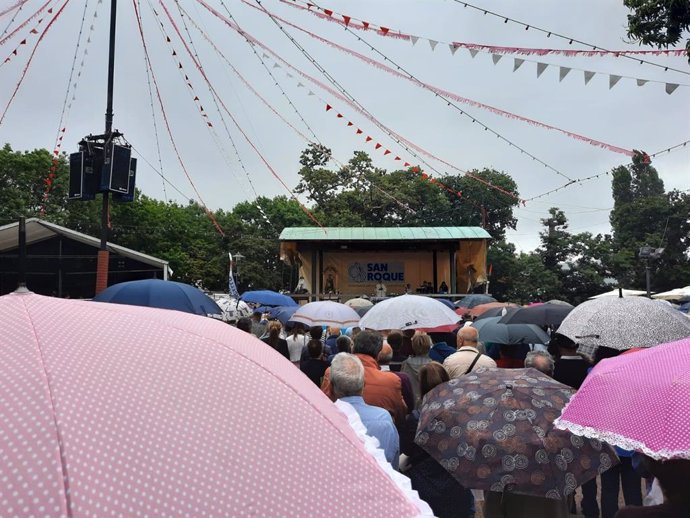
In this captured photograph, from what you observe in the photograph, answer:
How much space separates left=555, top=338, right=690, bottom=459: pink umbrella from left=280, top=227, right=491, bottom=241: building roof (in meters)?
20.5

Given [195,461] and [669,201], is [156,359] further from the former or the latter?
[669,201]

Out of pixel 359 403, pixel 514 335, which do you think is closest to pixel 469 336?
pixel 514 335

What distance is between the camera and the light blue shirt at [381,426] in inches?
146

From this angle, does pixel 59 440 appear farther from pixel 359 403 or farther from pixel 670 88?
pixel 670 88

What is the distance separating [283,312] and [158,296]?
6110 millimetres

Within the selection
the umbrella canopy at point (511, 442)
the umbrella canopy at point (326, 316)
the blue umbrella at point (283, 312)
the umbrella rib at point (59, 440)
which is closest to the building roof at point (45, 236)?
the blue umbrella at point (283, 312)

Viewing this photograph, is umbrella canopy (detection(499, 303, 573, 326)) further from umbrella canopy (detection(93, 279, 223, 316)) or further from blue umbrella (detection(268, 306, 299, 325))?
blue umbrella (detection(268, 306, 299, 325))

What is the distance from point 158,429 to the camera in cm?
131

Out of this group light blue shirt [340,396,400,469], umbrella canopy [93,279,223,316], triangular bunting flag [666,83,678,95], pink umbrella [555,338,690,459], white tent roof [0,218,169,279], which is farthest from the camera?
white tent roof [0,218,169,279]

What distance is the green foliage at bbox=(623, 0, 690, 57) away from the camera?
10.6m

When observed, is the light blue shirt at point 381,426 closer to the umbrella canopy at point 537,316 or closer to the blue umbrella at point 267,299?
the umbrella canopy at point 537,316

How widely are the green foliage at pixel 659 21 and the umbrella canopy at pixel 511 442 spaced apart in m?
9.57

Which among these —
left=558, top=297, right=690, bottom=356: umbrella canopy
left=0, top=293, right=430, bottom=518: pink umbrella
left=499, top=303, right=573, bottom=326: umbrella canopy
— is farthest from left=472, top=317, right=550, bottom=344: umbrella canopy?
left=0, top=293, right=430, bottom=518: pink umbrella

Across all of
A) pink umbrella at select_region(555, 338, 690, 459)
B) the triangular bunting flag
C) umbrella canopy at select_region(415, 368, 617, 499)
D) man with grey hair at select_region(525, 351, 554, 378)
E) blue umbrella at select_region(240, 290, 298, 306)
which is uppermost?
the triangular bunting flag
